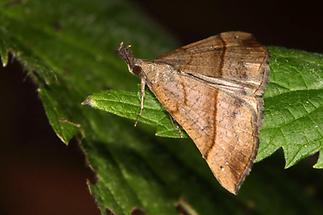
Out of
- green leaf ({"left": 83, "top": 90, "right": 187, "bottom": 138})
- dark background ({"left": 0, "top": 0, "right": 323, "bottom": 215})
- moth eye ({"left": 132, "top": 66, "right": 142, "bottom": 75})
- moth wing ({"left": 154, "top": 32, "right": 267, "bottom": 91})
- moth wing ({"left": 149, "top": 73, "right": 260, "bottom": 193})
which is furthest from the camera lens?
dark background ({"left": 0, "top": 0, "right": 323, "bottom": 215})


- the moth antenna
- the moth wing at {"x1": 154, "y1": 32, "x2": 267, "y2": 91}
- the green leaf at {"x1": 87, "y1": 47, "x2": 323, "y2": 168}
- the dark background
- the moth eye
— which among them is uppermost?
the moth antenna

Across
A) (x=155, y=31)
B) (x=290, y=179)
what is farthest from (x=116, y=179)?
(x=155, y=31)

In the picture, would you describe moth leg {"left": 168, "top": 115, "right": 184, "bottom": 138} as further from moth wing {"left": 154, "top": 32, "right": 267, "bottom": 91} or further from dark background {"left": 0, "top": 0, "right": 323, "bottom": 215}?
dark background {"left": 0, "top": 0, "right": 323, "bottom": 215}

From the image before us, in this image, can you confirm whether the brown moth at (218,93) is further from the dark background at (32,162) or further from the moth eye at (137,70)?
the dark background at (32,162)

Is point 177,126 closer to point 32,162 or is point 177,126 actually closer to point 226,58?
point 226,58

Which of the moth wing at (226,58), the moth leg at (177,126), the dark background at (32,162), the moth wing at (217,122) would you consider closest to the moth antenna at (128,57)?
the moth wing at (226,58)

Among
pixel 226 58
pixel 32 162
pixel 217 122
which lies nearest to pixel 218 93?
pixel 217 122

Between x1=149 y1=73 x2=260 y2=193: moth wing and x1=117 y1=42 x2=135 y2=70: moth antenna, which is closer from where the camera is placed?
x1=149 y1=73 x2=260 y2=193: moth wing

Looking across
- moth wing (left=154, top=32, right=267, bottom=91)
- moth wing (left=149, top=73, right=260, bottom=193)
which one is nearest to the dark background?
moth wing (left=154, top=32, right=267, bottom=91)
